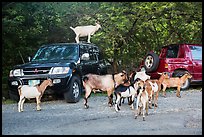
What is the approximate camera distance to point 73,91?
911cm

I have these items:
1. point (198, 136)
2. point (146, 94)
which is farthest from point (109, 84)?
point (198, 136)

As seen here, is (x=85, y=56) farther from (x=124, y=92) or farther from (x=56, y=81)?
(x=124, y=92)

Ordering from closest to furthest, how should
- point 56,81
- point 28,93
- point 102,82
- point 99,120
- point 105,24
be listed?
1. point 99,120
2. point 28,93
3. point 102,82
4. point 56,81
5. point 105,24

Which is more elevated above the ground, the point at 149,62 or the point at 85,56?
the point at 85,56

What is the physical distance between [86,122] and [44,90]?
2406 millimetres

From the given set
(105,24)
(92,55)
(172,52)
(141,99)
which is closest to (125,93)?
(141,99)

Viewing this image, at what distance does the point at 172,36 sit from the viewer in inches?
666

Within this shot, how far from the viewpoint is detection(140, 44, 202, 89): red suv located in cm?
1212

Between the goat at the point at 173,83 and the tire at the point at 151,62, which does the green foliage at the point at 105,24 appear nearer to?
the tire at the point at 151,62

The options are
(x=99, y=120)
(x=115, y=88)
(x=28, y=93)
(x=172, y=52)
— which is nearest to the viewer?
(x=99, y=120)

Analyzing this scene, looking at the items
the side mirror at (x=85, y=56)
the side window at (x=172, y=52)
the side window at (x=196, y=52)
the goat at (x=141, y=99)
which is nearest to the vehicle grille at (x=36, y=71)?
the side mirror at (x=85, y=56)

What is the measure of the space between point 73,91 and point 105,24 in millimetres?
5625

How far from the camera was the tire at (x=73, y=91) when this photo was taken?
8988 mm

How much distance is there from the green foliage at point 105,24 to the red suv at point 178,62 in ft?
5.89
